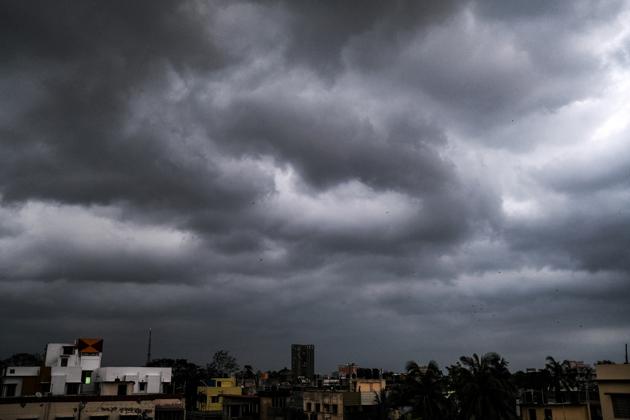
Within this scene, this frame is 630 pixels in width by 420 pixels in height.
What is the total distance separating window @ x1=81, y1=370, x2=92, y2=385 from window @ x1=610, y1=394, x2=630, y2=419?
84164mm

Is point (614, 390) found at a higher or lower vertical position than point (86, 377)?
lower

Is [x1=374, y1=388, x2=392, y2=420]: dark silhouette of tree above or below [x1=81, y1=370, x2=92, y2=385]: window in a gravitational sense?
below

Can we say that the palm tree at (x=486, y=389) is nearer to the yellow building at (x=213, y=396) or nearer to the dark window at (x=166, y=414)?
the dark window at (x=166, y=414)

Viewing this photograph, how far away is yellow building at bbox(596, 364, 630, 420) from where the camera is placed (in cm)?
5772

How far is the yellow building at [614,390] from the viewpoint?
57.7 metres

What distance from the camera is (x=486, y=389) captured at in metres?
65.9

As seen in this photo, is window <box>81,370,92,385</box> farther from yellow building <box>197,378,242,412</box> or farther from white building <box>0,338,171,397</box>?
yellow building <box>197,378,242,412</box>

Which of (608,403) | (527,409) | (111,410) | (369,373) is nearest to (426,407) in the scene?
(527,409)

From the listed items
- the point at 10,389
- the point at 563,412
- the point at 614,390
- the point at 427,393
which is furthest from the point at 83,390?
the point at 614,390

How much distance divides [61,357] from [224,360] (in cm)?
10266

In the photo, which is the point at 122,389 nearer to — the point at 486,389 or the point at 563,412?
the point at 486,389

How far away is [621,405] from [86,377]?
85.7m

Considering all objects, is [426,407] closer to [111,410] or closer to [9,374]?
[111,410]

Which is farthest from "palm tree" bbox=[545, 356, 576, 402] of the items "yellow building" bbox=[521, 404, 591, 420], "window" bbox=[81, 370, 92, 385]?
"window" bbox=[81, 370, 92, 385]
